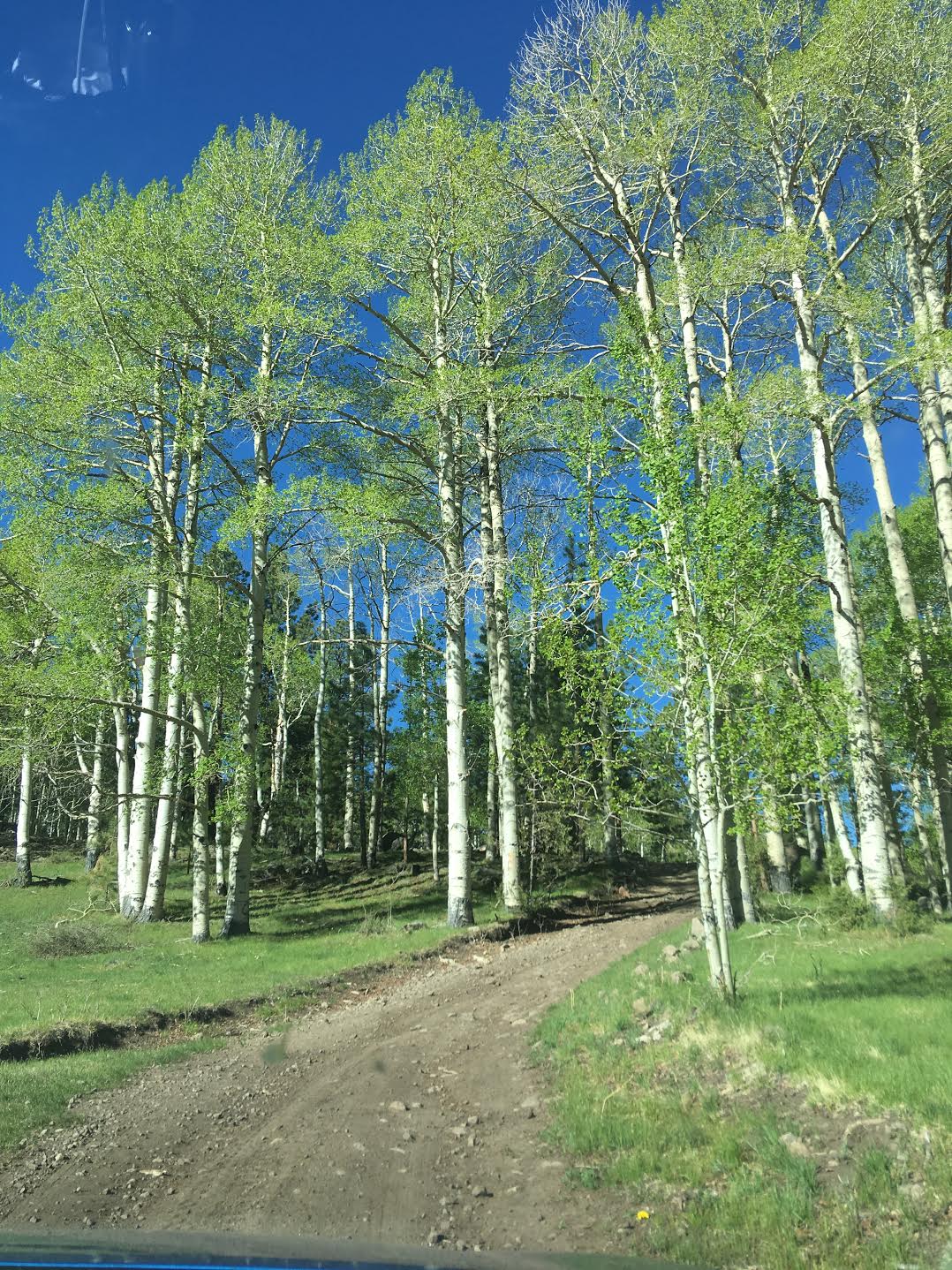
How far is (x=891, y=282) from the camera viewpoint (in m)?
20.8

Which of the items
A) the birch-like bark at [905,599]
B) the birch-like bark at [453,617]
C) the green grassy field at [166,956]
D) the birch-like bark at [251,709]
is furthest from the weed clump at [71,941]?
the birch-like bark at [905,599]

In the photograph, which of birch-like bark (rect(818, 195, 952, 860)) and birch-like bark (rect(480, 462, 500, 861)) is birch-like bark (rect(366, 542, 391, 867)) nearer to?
birch-like bark (rect(480, 462, 500, 861))

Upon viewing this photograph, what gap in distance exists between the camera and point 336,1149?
6.49m

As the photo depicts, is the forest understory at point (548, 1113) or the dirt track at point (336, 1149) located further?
the dirt track at point (336, 1149)

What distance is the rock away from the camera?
5251mm

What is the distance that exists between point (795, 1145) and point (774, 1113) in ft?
1.77

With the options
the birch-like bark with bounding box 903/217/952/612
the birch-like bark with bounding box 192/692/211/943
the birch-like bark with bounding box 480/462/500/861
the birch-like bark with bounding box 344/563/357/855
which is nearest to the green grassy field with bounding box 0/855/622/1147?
the birch-like bark with bounding box 192/692/211/943

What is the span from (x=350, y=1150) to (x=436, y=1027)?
448 centimetres

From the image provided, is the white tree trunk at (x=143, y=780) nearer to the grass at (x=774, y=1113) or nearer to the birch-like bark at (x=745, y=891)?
the grass at (x=774, y=1113)

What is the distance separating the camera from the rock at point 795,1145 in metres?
5.25

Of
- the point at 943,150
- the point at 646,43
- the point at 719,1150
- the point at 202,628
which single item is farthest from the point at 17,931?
the point at 943,150

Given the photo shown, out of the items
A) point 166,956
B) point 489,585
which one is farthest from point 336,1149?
point 489,585

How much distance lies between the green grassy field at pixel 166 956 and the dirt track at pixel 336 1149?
695 millimetres

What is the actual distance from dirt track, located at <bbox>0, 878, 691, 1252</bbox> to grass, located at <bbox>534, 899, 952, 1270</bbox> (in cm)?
40
